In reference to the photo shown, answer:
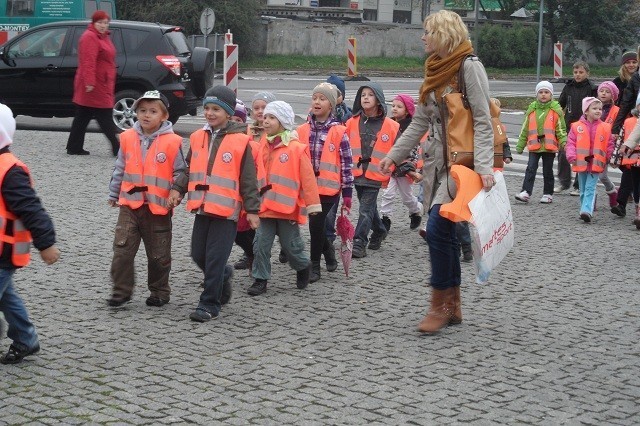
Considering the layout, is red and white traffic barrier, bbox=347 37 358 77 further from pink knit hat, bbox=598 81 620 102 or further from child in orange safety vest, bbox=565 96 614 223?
child in orange safety vest, bbox=565 96 614 223

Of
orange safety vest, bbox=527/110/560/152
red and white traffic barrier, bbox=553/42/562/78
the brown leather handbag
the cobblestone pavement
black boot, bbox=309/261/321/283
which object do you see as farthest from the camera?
red and white traffic barrier, bbox=553/42/562/78

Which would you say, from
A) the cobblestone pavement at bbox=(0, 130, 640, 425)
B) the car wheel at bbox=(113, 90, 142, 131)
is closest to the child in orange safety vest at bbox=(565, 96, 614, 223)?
the cobblestone pavement at bbox=(0, 130, 640, 425)

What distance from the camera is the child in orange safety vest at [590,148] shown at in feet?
42.7

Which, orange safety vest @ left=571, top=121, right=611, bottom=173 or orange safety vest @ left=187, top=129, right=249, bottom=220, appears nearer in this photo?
orange safety vest @ left=187, top=129, right=249, bottom=220

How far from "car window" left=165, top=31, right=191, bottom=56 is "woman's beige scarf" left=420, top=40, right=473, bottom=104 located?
39.7 ft

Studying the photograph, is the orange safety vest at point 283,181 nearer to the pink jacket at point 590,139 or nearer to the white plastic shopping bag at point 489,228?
the white plastic shopping bag at point 489,228

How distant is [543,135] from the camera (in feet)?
46.4

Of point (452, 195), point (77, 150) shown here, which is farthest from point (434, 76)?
point (77, 150)

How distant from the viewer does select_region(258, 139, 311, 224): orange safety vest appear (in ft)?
28.3

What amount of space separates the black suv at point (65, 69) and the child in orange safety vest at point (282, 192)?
1011 centimetres

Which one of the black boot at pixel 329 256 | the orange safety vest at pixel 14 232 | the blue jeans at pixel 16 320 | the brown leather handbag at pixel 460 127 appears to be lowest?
the black boot at pixel 329 256

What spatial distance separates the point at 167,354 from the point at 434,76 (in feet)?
7.82

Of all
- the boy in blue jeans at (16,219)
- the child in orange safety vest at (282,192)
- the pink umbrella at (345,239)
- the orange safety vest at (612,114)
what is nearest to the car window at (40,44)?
the orange safety vest at (612,114)

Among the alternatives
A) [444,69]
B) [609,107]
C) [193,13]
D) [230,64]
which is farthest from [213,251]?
[193,13]
